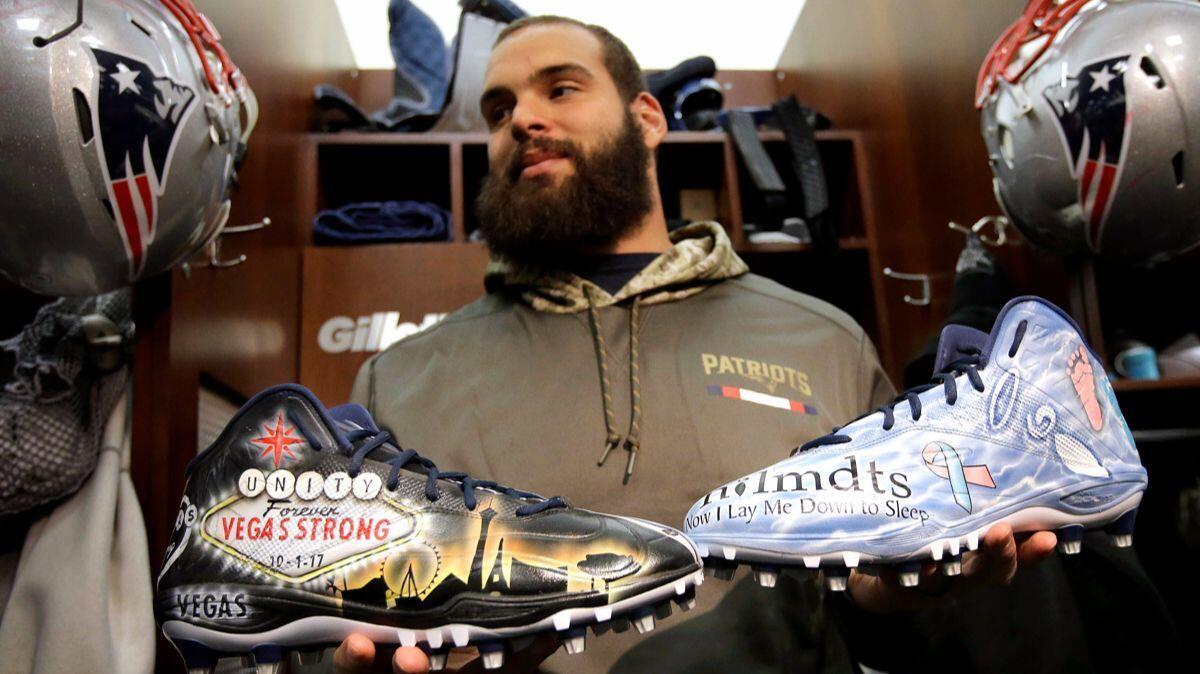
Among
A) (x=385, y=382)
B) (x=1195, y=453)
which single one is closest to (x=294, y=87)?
(x=385, y=382)

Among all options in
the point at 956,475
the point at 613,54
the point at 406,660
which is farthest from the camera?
the point at 613,54

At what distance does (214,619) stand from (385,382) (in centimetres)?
54

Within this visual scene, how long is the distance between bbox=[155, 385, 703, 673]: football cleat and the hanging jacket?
0.87 feet

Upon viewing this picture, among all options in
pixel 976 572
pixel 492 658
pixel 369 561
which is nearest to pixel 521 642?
pixel 492 658

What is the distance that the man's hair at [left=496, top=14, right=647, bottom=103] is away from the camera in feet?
4.37

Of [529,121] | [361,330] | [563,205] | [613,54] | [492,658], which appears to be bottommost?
[361,330]

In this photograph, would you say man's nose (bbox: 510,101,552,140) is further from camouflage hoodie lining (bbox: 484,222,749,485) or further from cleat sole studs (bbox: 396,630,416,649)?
cleat sole studs (bbox: 396,630,416,649)

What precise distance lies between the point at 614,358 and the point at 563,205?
10.0 inches

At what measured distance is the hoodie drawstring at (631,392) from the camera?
99 cm

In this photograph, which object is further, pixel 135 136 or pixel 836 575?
pixel 135 136

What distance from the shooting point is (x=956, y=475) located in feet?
2.41

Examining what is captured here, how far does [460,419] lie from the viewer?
1.07 metres

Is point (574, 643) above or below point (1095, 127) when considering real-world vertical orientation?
below

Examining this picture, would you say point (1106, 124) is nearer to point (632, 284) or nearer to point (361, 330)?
point (632, 284)
